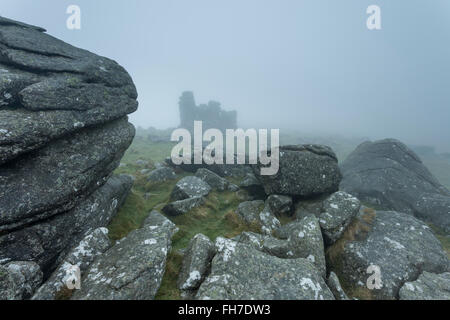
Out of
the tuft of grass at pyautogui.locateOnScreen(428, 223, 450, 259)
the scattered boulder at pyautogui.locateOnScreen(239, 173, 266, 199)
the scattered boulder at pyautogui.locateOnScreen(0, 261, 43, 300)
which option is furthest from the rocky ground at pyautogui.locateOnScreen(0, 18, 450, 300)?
the scattered boulder at pyautogui.locateOnScreen(239, 173, 266, 199)

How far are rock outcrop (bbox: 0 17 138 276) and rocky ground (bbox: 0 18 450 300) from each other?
0.16ft

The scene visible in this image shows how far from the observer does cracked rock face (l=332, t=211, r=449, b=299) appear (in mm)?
8523

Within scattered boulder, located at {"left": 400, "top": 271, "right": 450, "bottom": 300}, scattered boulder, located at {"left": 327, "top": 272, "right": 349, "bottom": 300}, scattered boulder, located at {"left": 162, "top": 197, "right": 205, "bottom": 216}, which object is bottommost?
scattered boulder, located at {"left": 400, "top": 271, "right": 450, "bottom": 300}

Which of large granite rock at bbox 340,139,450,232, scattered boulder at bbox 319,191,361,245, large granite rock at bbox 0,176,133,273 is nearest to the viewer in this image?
large granite rock at bbox 0,176,133,273

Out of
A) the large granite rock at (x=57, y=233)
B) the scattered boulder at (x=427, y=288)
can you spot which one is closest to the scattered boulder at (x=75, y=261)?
the large granite rock at (x=57, y=233)

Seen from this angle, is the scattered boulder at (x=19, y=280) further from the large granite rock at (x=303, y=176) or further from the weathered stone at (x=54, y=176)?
the large granite rock at (x=303, y=176)

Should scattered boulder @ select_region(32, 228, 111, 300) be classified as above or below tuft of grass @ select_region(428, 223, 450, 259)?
above

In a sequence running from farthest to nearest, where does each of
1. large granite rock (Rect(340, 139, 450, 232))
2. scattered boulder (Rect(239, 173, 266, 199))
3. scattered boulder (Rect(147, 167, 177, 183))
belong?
scattered boulder (Rect(147, 167, 177, 183)), large granite rock (Rect(340, 139, 450, 232)), scattered boulder (Rect(239, 173, 266, 199))

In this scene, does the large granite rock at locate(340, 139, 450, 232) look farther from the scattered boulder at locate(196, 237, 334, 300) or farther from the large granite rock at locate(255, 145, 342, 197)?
the scattered boulder at locate(196, 237, 334, 300)

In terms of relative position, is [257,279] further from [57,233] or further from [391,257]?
[57,233]

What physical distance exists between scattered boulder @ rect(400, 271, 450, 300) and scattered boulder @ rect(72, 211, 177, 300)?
10.0 metres

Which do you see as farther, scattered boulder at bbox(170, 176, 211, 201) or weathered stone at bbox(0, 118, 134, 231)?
scattered boulder at bbox(170, 176, 211, 201)

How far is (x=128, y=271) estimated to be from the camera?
671cm
